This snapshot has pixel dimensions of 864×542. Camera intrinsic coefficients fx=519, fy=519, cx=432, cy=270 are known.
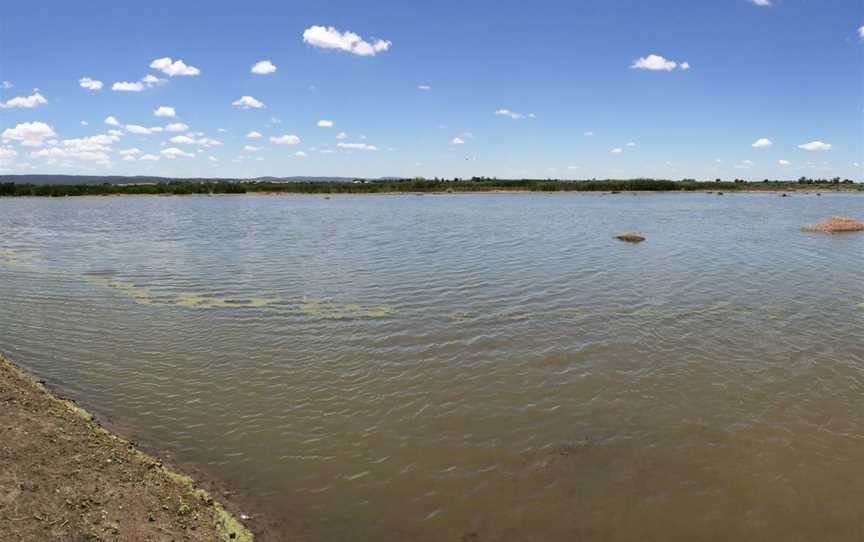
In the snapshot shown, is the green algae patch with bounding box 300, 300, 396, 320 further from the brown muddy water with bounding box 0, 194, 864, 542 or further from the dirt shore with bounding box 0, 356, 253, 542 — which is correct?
the dirt shore with bounding box 0, 356, 253, 542

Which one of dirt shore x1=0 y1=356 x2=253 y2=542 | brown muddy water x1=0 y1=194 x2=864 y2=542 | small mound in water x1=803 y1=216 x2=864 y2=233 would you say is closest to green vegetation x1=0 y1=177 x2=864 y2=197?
small mound in water x1=803 y1=216 x2=864 y2=233

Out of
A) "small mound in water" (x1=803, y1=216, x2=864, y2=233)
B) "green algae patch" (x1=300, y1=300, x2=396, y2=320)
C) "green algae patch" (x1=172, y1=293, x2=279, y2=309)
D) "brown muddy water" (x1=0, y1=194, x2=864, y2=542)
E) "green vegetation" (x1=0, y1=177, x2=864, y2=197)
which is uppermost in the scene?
"green vegetation" (x1=0, y1=177, x2=864, y2=197)

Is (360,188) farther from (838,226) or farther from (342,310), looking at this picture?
(342,310)

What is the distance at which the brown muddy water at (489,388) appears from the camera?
255 inches

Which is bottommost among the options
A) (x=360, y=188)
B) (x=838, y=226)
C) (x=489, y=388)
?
(x=489, y=388)

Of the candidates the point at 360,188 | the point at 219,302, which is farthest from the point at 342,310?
the point at 360,188

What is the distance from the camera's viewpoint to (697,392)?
374 inches

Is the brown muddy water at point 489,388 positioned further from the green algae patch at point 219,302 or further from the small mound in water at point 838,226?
the small mound in water at point 838,226

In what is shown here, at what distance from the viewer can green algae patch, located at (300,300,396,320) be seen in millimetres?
14406

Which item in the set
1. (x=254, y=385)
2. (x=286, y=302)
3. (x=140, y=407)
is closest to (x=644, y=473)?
(x=254, y=385)

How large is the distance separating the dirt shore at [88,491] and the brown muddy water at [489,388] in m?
0.81

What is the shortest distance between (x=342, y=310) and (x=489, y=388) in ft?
21.6

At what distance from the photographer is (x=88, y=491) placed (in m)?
5.82

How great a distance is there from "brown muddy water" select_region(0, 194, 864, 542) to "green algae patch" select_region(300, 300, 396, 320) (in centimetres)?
13
